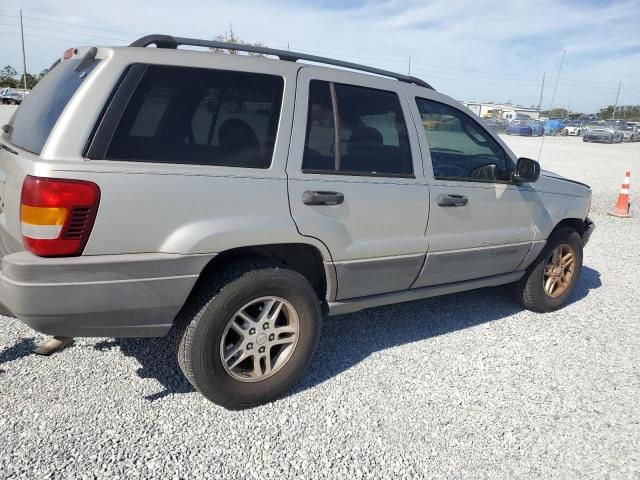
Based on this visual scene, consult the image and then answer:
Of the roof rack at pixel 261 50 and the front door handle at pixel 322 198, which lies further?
the front door handle at pixel 322 198

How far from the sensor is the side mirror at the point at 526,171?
3.65 metres

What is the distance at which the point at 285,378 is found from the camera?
9.39 ft

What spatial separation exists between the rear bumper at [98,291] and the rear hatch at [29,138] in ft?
0.70

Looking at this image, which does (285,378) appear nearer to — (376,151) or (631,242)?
(376,151)

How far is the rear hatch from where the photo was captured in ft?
7.35

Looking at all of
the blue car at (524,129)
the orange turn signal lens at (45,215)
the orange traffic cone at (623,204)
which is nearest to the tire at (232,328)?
the orange turn signal lens at (45,215)

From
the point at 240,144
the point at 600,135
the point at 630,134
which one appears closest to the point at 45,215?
the point at 240,144

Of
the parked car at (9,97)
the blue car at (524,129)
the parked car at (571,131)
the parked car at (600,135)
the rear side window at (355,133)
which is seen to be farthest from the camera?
the parked car at (571,131)

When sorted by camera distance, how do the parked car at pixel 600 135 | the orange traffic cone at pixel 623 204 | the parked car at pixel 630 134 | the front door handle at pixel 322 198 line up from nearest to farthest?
1. the front door handle at pixel 322 198
2. the orange traffic cone at pixel 623 204
3. the parked car at pixel 600 135
4. the parked car at pixel 630 134

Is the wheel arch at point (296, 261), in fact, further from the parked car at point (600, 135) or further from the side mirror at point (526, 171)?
the parked car at point (600, 135)

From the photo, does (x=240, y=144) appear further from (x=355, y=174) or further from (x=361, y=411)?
(x=361, y=411)

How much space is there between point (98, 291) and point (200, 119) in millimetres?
960

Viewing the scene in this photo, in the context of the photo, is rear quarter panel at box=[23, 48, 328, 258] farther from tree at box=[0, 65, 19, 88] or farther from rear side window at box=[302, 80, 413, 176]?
tree at box=[0, 65, 19, 88]

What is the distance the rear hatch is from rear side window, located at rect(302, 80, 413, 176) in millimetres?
1177
